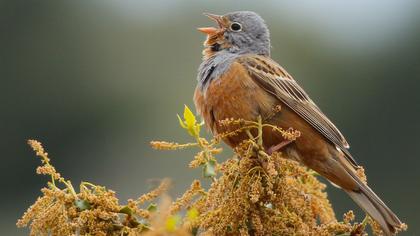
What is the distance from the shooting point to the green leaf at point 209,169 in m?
3.94

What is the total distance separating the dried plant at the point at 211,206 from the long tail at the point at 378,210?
1.61 feet

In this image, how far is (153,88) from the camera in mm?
20078

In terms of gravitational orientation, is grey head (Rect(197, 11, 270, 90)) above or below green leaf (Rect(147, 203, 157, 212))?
above

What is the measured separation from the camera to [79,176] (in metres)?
18.0

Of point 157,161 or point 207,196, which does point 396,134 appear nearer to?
point 157,161

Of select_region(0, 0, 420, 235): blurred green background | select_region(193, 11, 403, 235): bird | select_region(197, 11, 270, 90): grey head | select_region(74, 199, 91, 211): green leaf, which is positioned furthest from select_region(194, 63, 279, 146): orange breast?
select_region(0, 0, 420, 235): blurred green background

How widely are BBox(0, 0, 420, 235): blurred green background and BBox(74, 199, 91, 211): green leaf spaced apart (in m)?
8.80

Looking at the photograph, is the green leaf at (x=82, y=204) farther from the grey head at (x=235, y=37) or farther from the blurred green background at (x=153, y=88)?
the blurred green background at (x=153, y=88)

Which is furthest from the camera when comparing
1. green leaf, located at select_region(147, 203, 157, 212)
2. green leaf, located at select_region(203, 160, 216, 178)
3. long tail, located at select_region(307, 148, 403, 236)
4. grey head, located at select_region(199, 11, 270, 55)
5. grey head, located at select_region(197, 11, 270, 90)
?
grey head, located at select_region(199, 11, 270, 55)

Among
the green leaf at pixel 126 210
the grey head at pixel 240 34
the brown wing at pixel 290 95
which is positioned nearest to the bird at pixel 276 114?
the brown wing at pixel 290 95

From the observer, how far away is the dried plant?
368cm

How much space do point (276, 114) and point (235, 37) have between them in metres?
1.03

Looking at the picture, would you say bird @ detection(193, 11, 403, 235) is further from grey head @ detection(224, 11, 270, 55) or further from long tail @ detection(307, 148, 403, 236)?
grey head @ detection(224, 11, 270, 55)

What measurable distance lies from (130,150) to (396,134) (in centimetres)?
498
